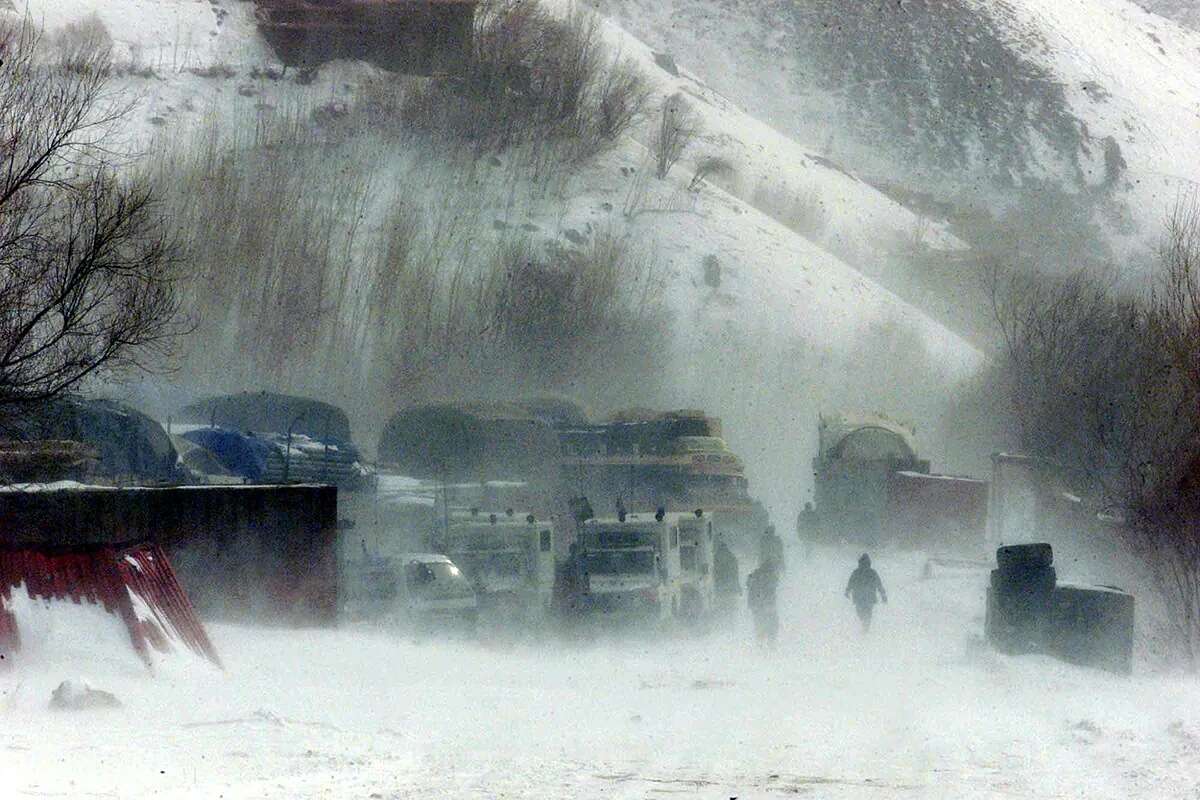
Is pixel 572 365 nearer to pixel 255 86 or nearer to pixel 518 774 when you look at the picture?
pixel 255 86

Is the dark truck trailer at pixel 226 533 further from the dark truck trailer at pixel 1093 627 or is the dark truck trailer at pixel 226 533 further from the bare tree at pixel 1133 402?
the bare tree at pixel 1133 402

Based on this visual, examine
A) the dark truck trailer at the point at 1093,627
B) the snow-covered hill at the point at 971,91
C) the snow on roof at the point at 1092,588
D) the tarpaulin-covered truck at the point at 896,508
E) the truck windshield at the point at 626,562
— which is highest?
the snow-covered hill at the point at 971,91

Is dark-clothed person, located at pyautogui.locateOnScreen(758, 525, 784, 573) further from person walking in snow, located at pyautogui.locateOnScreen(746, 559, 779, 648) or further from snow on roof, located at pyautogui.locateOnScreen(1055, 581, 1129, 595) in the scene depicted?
snow on roof, located at pyautogui.locateOnScreen(1055, 581, 1129, 595)

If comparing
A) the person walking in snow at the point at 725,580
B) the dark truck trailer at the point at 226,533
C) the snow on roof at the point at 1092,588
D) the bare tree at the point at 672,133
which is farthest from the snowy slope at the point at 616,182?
the dark truck trailer at the point at 226,533

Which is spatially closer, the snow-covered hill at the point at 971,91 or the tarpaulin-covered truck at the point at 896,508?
the tarpaulin-covered truck at the point at 896,508

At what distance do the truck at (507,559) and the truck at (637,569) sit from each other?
0.66 meters

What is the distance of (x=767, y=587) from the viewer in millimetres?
22688

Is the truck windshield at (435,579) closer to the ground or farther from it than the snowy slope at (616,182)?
closer to the ground

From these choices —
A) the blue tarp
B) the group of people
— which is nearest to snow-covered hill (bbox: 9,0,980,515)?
the blue tarp

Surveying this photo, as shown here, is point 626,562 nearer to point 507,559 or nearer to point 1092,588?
point 507,559

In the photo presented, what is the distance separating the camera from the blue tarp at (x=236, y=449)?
30380mm

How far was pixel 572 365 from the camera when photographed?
62594 millimetres

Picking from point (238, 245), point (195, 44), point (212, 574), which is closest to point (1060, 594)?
point (212, 574)

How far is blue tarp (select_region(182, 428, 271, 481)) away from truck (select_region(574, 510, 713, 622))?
9.42 metres
